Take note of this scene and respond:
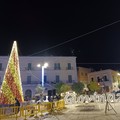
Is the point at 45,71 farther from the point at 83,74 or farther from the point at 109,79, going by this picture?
the point at 109,79

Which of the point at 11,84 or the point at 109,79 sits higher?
the point at 109,79

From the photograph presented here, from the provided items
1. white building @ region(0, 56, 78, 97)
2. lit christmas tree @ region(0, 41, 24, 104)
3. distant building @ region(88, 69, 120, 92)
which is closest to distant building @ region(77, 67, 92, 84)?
distant building @ region(88, 69, 120, 92)

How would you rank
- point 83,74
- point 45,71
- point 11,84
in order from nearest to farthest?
point 11,84
point 45,71
point 83,74

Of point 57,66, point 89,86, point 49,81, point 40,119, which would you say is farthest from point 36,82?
point 40,119

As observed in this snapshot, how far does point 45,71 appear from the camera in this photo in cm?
4972

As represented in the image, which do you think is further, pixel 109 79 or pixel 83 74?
pixel 83 74

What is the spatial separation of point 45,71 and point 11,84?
111 ft

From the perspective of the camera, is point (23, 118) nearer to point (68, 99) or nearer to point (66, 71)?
point (68, 99)

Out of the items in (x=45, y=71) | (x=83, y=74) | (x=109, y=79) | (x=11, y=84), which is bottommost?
(x=11, y=84)

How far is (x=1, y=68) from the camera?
47438 millimetres

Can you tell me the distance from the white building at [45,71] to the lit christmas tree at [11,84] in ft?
103

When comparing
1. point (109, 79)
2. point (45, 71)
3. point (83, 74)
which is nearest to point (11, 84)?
point (45, 71)

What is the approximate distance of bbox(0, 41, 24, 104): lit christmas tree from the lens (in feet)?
50.6

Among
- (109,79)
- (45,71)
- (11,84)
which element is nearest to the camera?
(11,84)
